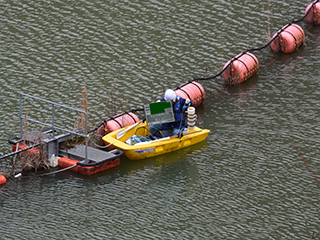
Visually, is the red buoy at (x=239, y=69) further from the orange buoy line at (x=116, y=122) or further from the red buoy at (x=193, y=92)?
the orange buoy line at (x=116, y=122)

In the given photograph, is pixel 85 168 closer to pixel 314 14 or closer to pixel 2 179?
pixel 2 179

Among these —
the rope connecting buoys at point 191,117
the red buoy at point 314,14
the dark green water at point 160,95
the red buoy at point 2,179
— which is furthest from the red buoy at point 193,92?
the red buoy at point 314,14

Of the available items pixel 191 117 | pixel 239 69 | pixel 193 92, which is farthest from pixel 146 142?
pixel 239 69

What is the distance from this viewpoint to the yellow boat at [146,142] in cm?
1925

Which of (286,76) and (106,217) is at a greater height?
(286,76)

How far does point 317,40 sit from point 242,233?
1325cm

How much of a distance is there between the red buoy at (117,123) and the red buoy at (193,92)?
1945 millimetres

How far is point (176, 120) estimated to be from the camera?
64.8 feet

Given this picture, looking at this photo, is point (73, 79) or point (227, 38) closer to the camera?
point (73, 79)

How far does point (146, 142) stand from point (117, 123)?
122 cm

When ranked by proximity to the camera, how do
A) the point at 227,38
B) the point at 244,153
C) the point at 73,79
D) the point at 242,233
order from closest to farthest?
the point at 242,233 → the point at 244,153 → the point at 73,79 → the point at 227,38

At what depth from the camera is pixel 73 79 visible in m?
24.0

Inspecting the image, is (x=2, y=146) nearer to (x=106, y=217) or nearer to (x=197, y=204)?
(x=106, y=217)

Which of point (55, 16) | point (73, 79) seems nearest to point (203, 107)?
point (73, 79)
